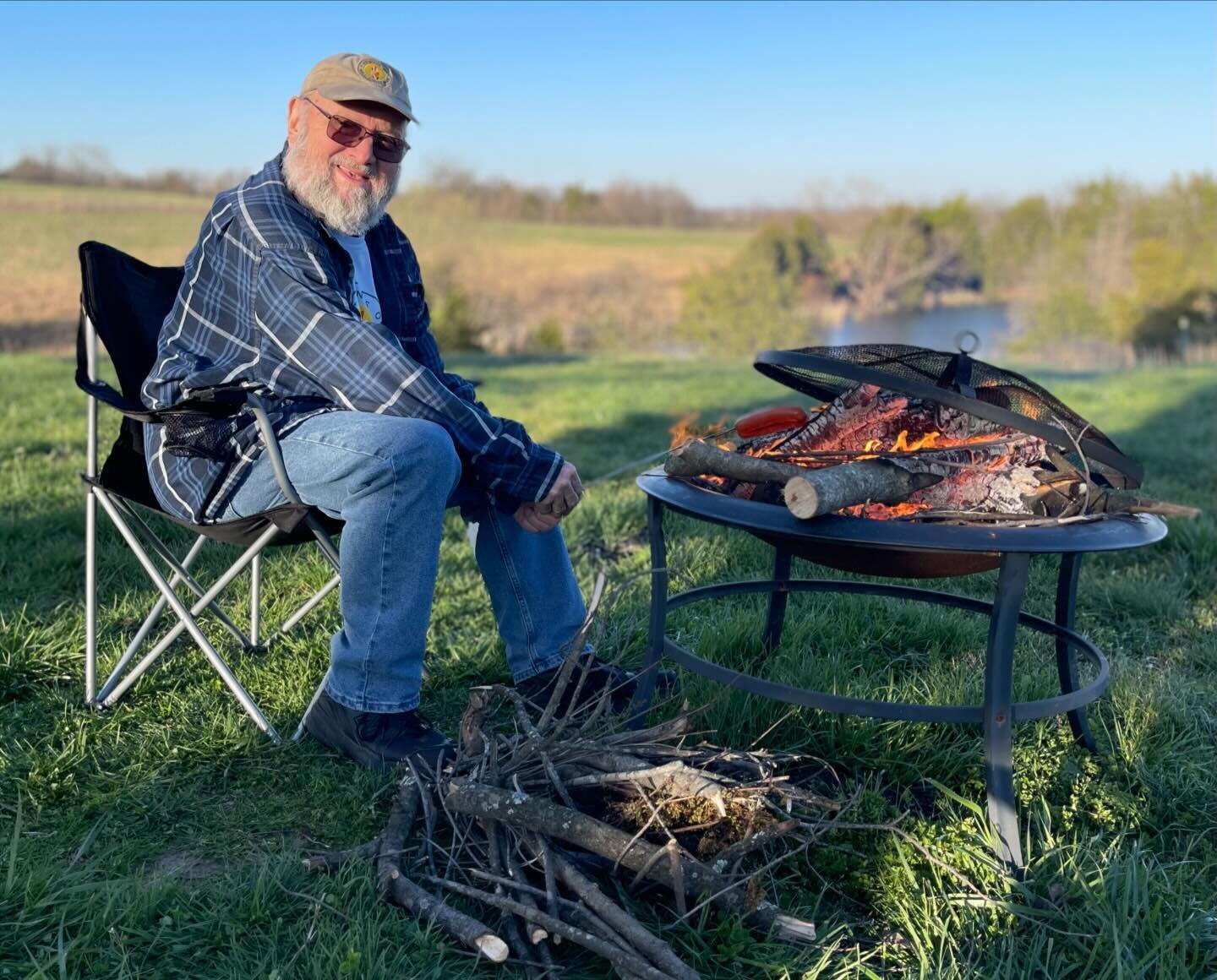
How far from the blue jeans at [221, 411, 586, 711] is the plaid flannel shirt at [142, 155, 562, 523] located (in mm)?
71

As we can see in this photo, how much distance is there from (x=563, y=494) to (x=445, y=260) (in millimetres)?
35475

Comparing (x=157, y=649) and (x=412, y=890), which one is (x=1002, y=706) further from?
(x=157, y=649)

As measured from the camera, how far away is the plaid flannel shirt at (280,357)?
251cm

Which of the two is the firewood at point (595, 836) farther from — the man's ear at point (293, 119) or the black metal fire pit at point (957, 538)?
the man's ear at point (293, 119)

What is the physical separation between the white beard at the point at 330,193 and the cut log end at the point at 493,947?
1819 mm

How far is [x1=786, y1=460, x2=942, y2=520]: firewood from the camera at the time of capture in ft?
6.46

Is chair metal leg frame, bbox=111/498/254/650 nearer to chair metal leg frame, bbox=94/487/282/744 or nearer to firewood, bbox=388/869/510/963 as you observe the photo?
chair metal leg frame, bbox=94/487/282/744

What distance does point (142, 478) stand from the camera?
2895mm

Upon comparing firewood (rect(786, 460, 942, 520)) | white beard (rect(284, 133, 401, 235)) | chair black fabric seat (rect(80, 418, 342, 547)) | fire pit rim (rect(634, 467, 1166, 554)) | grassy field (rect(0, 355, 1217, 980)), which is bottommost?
grassy field (rect(0, 355, 1217, 980))

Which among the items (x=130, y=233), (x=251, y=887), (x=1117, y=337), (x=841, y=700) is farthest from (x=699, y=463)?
(x=1117, y=337)

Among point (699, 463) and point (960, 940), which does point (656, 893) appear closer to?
point (960, 940)

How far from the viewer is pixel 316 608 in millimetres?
3520

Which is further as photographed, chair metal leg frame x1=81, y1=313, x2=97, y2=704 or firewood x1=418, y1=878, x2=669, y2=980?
chair metal leg frame x1=81, y1=313, x2=97, y2=704

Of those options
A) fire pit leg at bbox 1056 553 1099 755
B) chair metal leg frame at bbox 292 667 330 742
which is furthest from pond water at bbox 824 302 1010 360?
chair metal leg frame at bbox 292 667 330 742
